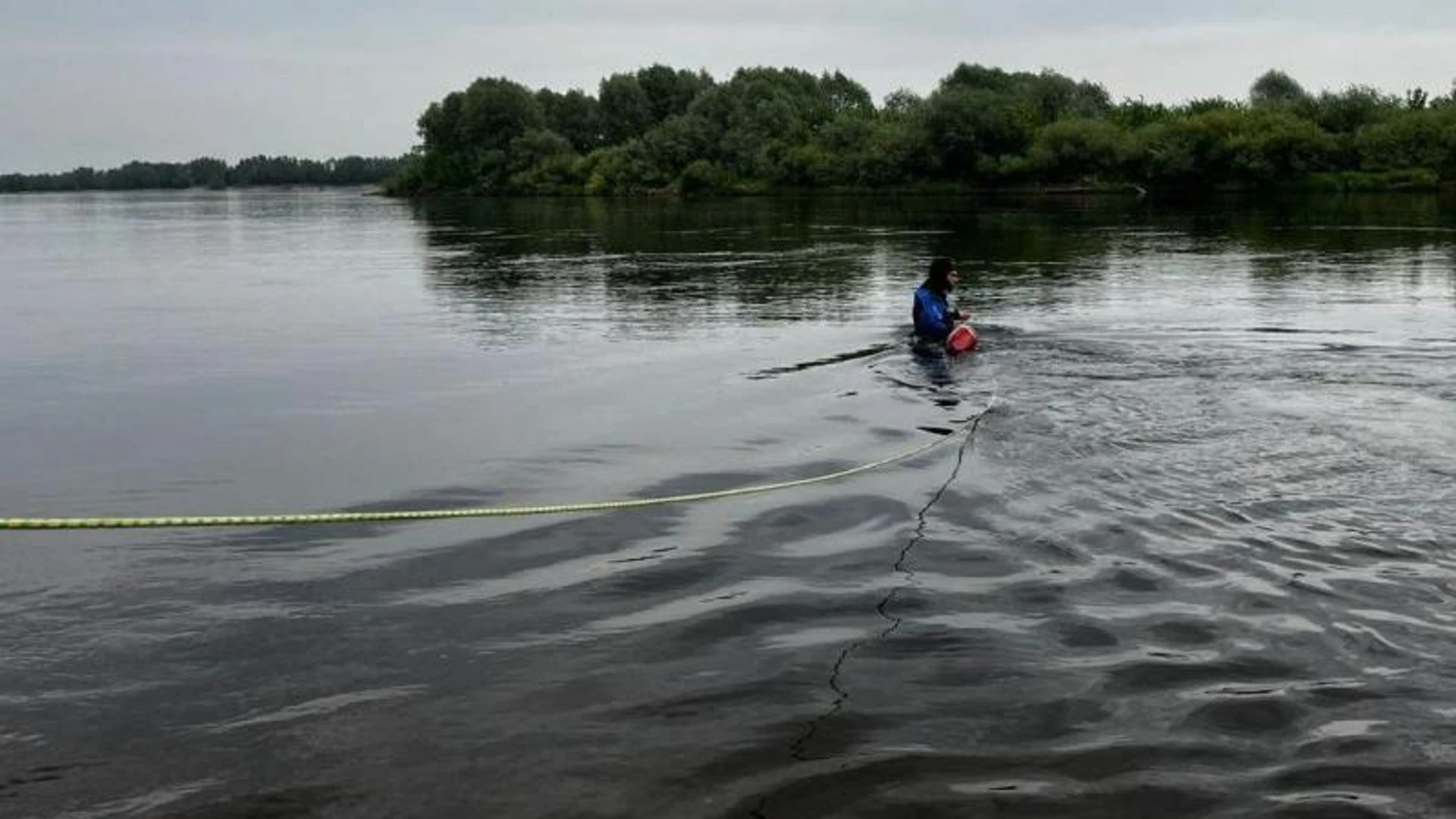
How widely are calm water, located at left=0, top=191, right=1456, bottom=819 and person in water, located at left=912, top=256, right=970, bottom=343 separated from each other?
751 millimetres

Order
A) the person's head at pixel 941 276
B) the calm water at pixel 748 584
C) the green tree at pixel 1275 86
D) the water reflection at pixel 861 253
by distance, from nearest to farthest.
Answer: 1. the calm water at pixel 748 584
2. the person's head at pixel 941 276
3. the water reflection at pixel 861 253
4. the green tree at pixel 1275 86

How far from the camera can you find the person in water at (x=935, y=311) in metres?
21.4

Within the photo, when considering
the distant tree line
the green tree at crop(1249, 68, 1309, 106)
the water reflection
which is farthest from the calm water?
the green tree at crop(1249, 68, 1309, 106)

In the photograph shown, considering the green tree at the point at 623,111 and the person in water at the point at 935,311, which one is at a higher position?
the green tree at the point at 623,111

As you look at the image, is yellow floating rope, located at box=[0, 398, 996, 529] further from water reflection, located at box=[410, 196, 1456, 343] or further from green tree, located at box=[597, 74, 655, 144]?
green tree, located at box=[597, 74, 655, 144]

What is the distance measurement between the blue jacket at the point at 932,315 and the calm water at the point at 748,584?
0.75 meters

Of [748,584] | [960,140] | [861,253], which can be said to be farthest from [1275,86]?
[748,584]

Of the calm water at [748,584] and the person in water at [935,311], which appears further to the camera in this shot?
the person in water at [935,311]

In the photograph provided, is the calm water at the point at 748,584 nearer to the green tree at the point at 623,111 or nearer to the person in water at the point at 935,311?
the person in water at the point at 935,311

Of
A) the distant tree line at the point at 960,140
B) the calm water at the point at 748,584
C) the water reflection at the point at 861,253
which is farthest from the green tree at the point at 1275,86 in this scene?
the calm water at the point at 748,584

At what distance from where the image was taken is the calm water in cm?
653

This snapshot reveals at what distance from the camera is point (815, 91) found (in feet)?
640

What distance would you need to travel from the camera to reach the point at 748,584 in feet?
31.8

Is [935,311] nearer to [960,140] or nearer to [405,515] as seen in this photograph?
[405,515]
